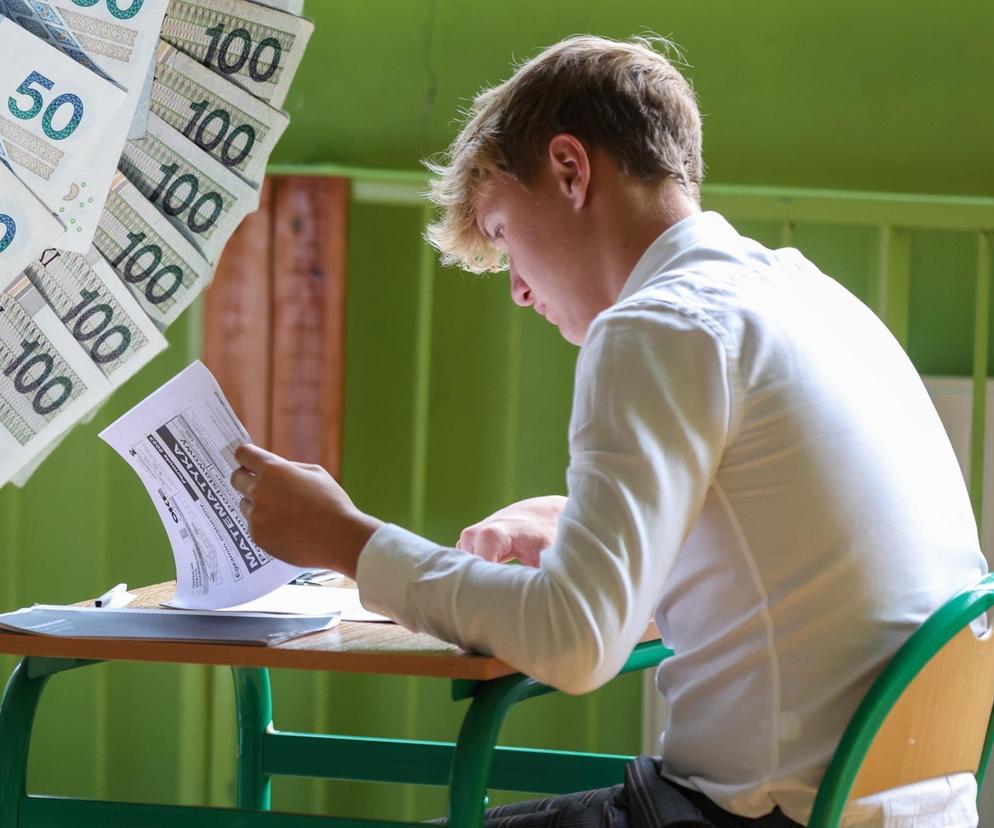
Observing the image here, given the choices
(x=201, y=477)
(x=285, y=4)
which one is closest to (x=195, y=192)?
(x=285, y=4)

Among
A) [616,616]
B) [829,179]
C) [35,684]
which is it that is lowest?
[35,684]

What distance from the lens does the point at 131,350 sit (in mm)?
2262

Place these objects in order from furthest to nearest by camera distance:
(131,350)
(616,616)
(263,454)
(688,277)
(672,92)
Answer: (131,350) → (672,92) → (263,454) → (688,277) → (616,616)

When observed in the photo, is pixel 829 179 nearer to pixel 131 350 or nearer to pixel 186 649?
pixel 131 350

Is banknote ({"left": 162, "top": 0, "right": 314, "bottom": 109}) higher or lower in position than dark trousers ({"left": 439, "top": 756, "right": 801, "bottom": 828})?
higher

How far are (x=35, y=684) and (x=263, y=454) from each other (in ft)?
0.96

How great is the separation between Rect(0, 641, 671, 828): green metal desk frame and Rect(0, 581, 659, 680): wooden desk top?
0.06 m

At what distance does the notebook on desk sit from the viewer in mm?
1086

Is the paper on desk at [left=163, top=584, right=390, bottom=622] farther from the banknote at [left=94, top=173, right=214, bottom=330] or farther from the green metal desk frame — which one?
the banknote at [left=94, top=173, right=214, bottom=330]

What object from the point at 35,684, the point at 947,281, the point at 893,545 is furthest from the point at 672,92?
the point at 947,281

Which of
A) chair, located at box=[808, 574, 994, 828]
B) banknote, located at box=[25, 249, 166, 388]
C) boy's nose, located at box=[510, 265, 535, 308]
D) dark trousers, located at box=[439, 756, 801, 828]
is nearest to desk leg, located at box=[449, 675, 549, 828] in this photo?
dark trousers, located at box=[439, 756, 801, 828]

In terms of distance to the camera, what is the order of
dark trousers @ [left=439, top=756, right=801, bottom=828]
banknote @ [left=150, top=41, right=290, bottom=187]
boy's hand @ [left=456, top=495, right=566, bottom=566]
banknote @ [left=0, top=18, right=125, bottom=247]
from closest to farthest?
dark trousers @ [left=439, top=756, right=801, bottom=828], boy's hand @ [left=456, top=495, right=566, bottom=566], banknote @ [left=0, top=18, right=125, bottom=247], banknote @ [left=150, top=41, right=290, bottom=187]

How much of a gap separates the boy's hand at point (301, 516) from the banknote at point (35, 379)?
1166 millimetres

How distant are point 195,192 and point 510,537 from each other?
114 centimetres
